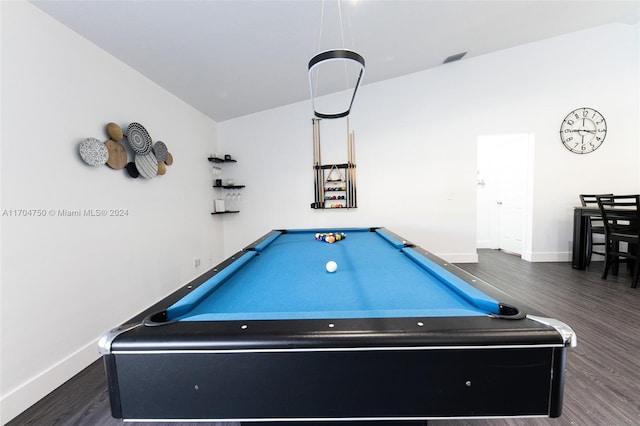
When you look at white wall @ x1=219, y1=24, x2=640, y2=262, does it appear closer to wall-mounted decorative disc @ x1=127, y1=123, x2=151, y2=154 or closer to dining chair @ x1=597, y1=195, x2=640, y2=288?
dining chair @ x1=597, y1=195, x2=640, y2=288

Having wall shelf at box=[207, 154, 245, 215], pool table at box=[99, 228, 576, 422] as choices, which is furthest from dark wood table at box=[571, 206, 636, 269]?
wall shelf at box=[207, 154, 245, 215]

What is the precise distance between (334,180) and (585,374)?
304 centimetres

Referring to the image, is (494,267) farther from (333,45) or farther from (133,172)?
(133,172)

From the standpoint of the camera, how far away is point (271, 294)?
103 cm

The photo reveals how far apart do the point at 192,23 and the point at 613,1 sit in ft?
14.7

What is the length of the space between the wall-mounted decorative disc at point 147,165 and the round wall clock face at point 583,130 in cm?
519

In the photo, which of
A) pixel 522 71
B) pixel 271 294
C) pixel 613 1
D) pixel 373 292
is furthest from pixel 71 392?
pixel 613 1

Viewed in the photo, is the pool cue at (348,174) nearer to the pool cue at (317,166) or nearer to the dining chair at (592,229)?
the pool cue at (317,166)

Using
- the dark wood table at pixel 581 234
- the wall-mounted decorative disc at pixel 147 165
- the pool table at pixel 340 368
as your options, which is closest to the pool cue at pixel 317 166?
the wall-mounted decorative disc at pixel 147 165

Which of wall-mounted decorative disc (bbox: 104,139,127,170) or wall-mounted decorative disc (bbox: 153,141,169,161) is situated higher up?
wall-mounted decorative disc (bbox: 153,141,169,161)

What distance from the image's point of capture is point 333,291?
3.42ft

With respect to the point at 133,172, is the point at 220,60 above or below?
above

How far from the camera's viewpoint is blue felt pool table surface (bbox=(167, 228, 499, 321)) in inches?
31.9

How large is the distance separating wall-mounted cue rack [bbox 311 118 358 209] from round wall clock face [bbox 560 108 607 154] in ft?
9.91
